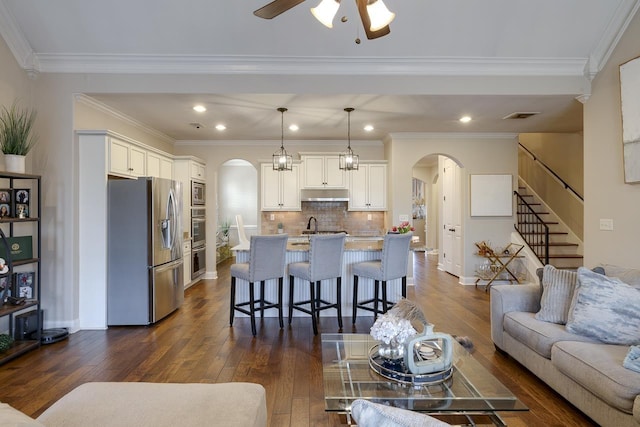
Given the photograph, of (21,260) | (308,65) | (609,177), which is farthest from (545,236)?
(21,260)

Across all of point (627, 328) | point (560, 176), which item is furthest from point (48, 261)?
point (560, 176)

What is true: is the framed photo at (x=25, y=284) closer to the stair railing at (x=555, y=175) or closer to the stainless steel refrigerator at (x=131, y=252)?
the stainless steel refrigerator at (x=131, y=252)

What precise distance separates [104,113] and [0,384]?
325cm

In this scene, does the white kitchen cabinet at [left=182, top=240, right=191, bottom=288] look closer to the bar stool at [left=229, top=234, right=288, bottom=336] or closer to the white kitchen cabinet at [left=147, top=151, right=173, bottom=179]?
the white kitchen cabinet at [left=147, top=151, right=173, bottom=179]

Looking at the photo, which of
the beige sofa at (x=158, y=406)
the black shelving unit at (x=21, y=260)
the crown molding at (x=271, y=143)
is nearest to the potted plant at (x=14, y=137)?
the black shelving unit at (x=21, y=260)

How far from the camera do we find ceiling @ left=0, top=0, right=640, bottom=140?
360cm

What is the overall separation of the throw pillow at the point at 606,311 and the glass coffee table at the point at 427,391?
963 mm

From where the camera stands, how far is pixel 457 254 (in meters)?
7.06

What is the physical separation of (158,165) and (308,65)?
9.51 feet

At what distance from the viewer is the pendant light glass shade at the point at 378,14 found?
2137 millimetres

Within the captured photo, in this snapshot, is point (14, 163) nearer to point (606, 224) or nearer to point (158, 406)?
point (158, 406)

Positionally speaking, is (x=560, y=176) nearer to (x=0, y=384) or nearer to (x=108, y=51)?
(x=108, y=51)

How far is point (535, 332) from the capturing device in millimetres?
2719

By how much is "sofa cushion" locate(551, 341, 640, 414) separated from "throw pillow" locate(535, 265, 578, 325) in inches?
15.2
